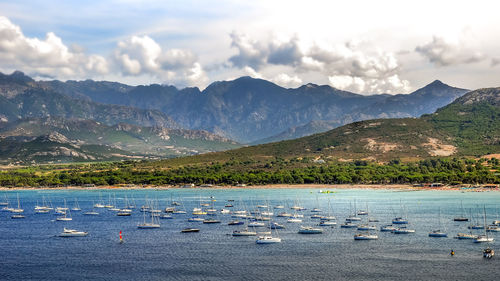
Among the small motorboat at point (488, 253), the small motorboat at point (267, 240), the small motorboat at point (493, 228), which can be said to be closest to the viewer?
the small motorboat at point (488, 253)

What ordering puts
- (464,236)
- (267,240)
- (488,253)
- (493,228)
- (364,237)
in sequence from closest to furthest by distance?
(488,253) → (267,240) → (464,236) → (364,237) → (493,228)

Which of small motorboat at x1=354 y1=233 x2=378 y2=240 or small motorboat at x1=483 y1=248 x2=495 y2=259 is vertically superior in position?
small motorboat at x1=354 y1=233 x2=378 y2=240

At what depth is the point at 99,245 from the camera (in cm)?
13862

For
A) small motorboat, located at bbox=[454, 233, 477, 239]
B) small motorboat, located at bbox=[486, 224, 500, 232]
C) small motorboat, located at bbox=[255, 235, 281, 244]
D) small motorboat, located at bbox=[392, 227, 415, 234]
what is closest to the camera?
small motorboat, located at bbox=[454, 233, 477, 239]

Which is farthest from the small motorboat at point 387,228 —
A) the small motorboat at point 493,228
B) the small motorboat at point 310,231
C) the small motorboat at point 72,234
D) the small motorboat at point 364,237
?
the small motorboat at point 72,234

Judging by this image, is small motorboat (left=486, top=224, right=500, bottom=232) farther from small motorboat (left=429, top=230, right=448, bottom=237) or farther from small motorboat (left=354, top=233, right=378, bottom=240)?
small motorboat (left=354, top=233, right=378, bottom=240)

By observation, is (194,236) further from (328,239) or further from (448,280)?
(448,280)

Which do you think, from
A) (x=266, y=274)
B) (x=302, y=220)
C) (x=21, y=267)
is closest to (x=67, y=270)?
(x=21, y=267)

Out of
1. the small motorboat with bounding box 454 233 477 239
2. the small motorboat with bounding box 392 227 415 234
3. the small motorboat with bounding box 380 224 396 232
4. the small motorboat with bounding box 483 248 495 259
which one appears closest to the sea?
the small motorboat with bounding box 483 248 495 259

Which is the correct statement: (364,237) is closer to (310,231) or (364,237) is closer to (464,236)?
(310,231)

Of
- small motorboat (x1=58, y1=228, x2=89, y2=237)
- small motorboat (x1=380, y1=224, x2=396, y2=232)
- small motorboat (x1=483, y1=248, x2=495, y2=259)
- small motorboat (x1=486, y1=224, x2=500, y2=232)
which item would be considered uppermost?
small motorboat (x1=58, y1=228, x2=89, y2=237)

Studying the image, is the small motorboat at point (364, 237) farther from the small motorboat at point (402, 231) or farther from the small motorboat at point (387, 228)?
→ the small motorboat at point (387, 228)

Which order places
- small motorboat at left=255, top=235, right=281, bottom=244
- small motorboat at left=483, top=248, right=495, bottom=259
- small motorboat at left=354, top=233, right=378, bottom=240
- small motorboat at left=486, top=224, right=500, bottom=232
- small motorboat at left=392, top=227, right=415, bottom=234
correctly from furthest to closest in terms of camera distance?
small motorboat at left=392, top=227, right=415, bottom=234, small motorboat at left=486, top=224, right=500, bottom=232, small motorboat at left=354, top=233, right=378, bottom=240, small motorboat at left=255, top=235, right=281, bottom=244, small motorboat at left=483, top=248, right=495, bottom=259

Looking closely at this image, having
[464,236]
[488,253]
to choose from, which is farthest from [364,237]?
[488,253]
